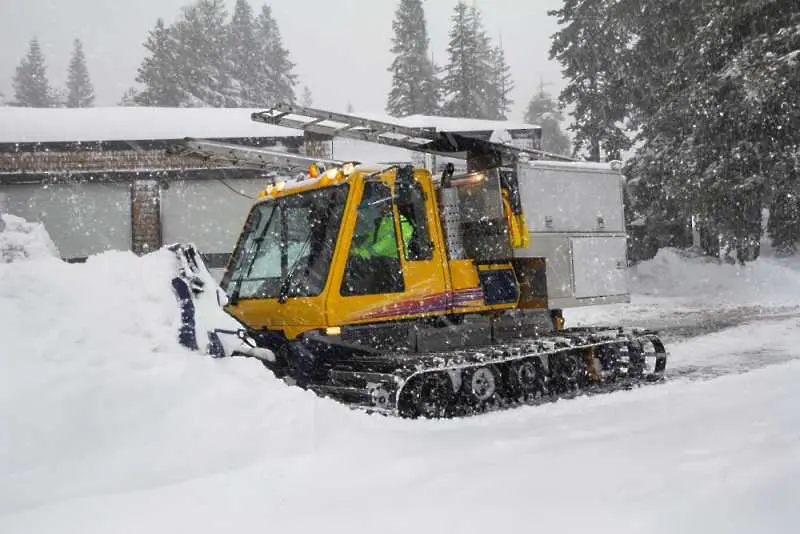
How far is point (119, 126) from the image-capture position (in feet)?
68.6

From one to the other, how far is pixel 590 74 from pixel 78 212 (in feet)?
71.1

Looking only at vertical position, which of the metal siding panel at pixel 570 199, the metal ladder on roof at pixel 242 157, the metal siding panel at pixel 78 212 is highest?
the metal siding panel at pixel 78 212

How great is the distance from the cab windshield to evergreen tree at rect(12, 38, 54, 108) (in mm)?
85611

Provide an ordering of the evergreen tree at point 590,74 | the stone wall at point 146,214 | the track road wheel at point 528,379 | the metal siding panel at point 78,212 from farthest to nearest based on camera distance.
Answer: the evergreen tree at point 590,74 → the stone wall at point 146,214 → the metal siding panel at point 78,212 → the track road wheel at point 528,379

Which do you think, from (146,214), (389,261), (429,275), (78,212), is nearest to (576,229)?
(429,275)

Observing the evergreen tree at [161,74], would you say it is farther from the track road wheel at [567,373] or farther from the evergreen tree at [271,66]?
the track road wheel at [567,373]

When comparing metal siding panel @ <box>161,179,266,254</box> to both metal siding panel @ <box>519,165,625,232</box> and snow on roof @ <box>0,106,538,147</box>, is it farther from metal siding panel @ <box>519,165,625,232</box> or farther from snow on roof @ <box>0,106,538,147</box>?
metal siding panel @ <box>519,165,625,232</box>

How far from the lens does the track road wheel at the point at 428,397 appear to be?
704 cm

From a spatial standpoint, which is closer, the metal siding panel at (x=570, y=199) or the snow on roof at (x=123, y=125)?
the metal siding panel at (x=570, y=199)

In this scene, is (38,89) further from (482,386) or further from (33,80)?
(482,386)

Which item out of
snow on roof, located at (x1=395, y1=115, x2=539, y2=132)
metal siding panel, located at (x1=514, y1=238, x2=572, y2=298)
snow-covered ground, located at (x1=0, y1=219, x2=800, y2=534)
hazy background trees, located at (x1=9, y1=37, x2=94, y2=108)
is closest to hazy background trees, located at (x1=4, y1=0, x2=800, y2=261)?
snow on roof, located at (x1=395, y1=115, x2=539, y2=132)

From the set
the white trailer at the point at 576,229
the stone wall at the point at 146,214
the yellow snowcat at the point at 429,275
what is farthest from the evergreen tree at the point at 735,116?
the stone wall at the point at 146,214

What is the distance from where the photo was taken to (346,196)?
7344 mm

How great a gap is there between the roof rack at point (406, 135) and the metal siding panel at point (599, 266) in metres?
1.23
